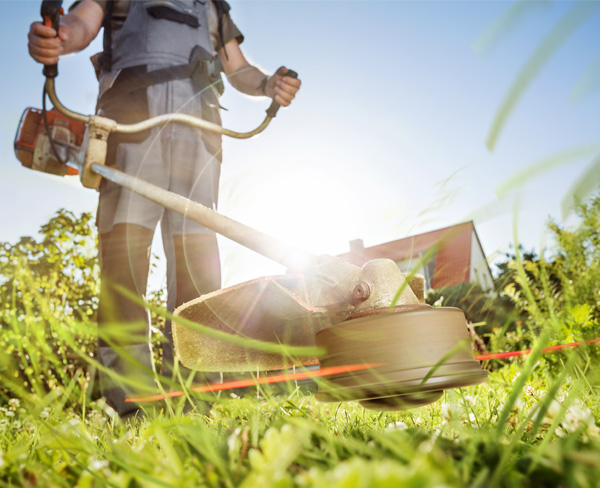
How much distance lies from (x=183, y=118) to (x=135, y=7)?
3.46ft

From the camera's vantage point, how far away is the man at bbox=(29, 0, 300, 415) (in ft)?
8.57

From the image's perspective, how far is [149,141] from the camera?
283 cm

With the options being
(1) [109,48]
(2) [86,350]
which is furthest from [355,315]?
(2) [86,350]

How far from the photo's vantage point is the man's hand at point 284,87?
9.41ft

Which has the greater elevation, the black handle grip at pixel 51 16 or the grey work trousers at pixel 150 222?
the black handle grip at pixel 51 16

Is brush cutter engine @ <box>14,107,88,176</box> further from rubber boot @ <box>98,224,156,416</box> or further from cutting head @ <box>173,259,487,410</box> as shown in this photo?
cutting head @ <box>173,259,487,410</box>

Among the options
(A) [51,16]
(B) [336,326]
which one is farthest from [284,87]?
(B) [336,326]

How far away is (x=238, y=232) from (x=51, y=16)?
157 centimetres

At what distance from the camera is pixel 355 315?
1292mm

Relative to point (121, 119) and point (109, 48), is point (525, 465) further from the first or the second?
point (109, 48)

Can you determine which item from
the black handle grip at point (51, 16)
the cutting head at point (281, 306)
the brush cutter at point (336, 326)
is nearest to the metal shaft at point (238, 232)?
the brush cutter at point (336, 326)

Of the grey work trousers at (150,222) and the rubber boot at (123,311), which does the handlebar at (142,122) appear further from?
the rubber boot at (123,311)

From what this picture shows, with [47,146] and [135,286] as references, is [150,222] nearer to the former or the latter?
[135,286]

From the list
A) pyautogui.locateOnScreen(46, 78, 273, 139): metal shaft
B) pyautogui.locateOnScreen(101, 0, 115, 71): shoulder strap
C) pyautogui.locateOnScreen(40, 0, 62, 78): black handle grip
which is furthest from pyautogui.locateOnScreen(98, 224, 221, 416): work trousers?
pyautogui.locateOnScreen(101, 0, 115, 71): shoulder strap
